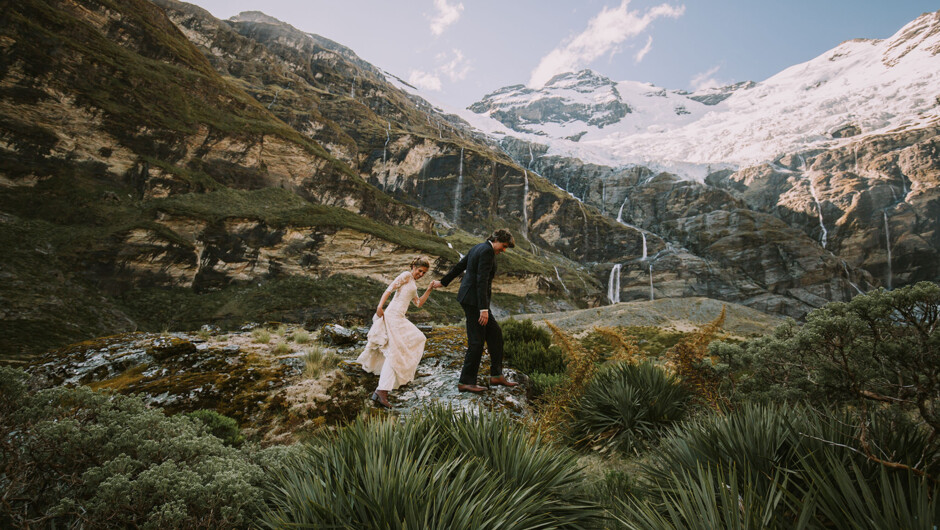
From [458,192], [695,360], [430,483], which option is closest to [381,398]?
[430,483]

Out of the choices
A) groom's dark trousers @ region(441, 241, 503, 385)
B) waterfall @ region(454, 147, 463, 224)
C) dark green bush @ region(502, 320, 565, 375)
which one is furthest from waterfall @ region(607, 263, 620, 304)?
groom's dark trousers @ region(441, 241, 503, 385)

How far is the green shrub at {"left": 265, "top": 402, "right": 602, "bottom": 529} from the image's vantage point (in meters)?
1.54

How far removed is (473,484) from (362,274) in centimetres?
4141

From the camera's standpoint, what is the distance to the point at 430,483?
167 cm

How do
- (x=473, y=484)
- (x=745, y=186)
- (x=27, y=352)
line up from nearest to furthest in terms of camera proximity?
(x=473, y=484) → (x=27, y=352) → (x=745, y=186)

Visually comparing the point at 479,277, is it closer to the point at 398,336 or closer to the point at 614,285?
the point at 398,336

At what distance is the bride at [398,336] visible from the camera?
202 inches

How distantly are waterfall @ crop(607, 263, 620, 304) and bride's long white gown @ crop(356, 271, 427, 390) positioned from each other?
256 ft

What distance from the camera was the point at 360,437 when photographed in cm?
217

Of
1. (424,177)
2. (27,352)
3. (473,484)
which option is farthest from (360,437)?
(424,177)

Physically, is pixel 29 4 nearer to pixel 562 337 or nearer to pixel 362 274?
pixel 362 274

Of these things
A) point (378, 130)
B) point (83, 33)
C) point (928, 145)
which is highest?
point (928, 145)

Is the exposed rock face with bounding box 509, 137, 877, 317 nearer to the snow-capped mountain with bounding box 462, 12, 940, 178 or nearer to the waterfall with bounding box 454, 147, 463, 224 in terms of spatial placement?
the snow-capped mountain with bounding box 462, 12, 940, 178

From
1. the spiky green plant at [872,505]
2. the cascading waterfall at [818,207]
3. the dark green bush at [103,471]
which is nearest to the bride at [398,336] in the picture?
the dark green bush at [103,471]
